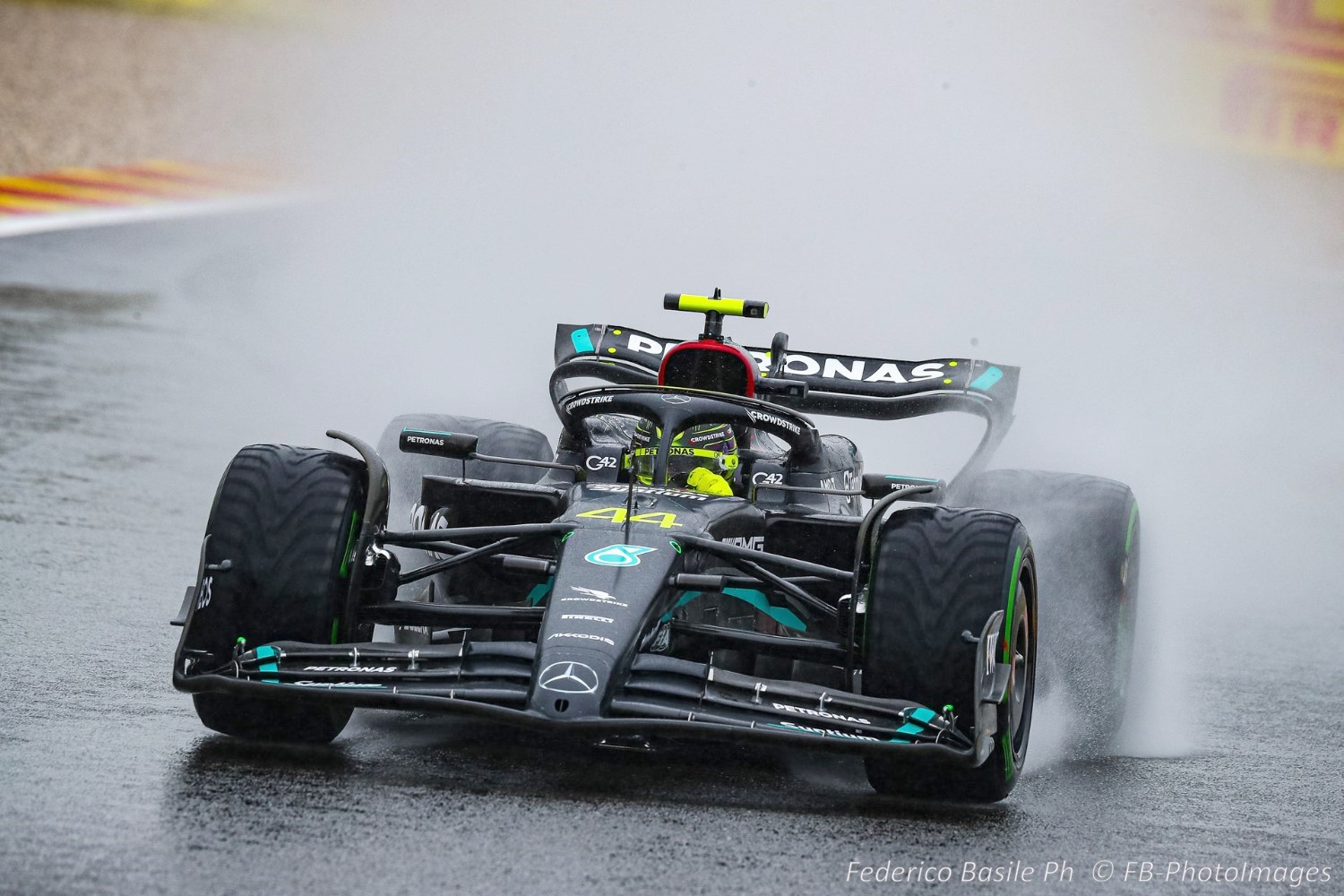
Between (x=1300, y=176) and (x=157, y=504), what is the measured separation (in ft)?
53.4

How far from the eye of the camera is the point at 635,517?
22.8 feet

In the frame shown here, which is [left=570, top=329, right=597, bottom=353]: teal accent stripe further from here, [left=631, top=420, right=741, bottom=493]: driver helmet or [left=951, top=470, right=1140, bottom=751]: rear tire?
[left=951, top=470, right=1140, bottom=751]: rear tire

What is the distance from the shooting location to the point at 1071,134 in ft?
68.7

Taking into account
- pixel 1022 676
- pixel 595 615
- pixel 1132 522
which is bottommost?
pixel 1022 676

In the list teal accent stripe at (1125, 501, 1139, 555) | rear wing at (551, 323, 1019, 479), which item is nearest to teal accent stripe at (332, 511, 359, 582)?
rear wing at (551, 323, 1019, 479)

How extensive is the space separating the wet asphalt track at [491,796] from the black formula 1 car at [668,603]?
0.86 ft

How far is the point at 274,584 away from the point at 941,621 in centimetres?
233

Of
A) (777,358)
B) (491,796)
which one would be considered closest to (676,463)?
(777,358)

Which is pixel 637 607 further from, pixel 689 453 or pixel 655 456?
pixel 689 453

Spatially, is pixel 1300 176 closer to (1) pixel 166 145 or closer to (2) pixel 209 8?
(1) pixel 166 145

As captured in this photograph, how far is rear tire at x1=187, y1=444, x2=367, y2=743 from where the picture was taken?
6484mm

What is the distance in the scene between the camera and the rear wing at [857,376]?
9641 millimetres

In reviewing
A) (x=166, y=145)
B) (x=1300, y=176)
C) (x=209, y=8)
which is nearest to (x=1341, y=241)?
(x=1300, y=176)

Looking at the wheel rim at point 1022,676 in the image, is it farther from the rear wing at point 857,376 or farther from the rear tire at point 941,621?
the rear wing at point 857,376
